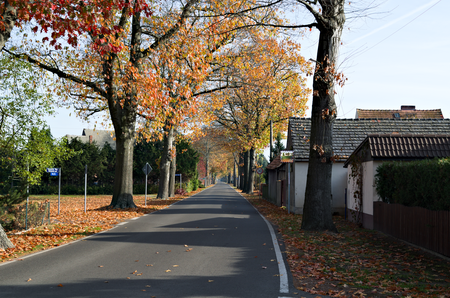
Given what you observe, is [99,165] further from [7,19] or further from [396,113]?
[7,19]

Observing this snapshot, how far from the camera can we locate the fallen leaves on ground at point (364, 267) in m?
6.37

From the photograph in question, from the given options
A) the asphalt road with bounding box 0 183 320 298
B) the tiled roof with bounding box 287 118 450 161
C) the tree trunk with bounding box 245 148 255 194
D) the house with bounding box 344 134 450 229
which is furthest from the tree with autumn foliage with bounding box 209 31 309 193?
the asphalt road with bounding box 0 183 320 298

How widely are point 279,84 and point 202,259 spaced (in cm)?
2706

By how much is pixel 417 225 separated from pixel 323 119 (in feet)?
15.1

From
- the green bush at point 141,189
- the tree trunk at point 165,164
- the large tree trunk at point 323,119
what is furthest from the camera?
the green bush at point 141,189

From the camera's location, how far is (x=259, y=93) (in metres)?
A: 32.8

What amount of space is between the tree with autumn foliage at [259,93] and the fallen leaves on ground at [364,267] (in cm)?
1427

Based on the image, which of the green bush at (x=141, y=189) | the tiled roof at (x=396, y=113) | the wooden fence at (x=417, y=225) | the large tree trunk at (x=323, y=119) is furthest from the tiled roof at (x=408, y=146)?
the green bush at (x=141, y=189)

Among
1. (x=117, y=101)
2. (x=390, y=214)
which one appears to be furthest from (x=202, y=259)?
(x=117, y=101)

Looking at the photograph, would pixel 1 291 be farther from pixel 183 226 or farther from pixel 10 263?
pixel 183 226

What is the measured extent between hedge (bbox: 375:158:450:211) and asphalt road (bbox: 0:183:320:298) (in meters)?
3.66

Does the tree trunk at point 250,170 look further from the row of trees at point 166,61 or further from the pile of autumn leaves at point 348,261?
the pile of autumn leaves at point 348,261

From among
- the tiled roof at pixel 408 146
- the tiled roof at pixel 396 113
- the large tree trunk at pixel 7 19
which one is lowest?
the tiled roof at pixel 408 146

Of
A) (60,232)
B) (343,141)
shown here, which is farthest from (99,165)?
(60,232)
